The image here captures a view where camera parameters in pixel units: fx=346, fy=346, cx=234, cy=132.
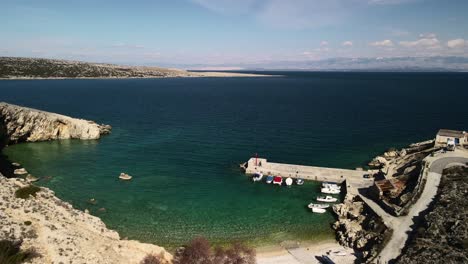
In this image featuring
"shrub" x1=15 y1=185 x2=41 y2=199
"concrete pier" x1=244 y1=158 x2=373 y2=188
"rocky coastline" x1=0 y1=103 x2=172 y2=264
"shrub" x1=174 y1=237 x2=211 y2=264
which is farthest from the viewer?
"concrete pier" x1=244 y1=158 x2=373 y2=188

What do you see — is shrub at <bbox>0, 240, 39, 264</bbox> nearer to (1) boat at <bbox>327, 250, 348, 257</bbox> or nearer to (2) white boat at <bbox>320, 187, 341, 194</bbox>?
(1) boat at <bbox>327, 250, 348, 257</bbox>

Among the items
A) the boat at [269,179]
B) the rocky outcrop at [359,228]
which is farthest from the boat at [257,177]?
the rocky outcrop at [359,228]

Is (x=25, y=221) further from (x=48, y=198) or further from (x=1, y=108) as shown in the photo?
(x=1, y=108)

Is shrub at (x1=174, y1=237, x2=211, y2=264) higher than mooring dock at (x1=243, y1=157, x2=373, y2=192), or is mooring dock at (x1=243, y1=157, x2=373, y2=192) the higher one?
mooring dock at (x1=243, y1=157, x2=373, y2=192)

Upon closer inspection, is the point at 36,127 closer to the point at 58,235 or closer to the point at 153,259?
the point at 58,235

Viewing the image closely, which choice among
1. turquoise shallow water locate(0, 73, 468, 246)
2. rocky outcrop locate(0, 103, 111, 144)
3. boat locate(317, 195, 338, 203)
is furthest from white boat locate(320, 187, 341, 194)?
rocky outcrop locate(0, 103, 111, 144)

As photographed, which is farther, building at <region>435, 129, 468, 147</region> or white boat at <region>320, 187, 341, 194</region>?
building at <region>435, 129, 468, 147</region>

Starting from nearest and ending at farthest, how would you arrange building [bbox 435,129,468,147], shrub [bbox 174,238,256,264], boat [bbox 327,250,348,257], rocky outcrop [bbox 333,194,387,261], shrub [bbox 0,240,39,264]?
shrub [bbox 0,240,39,264] → shrub [bbox 174,238,256,264] → boat [bbox 327,250,348,257] → rocky outcrop [bbox 333,194,387,261] → building [bbox 435,129,468,147]
